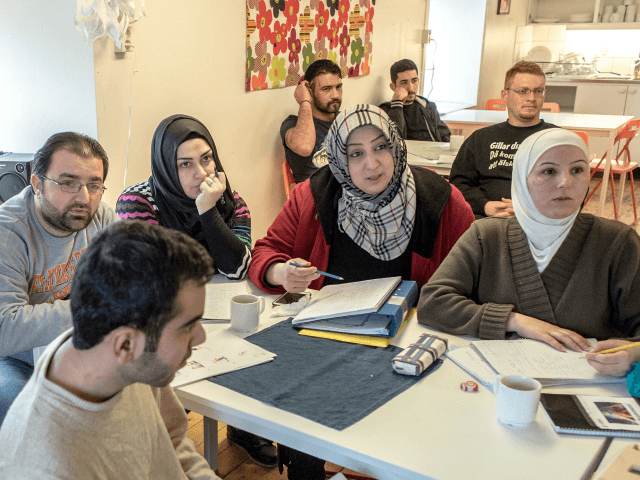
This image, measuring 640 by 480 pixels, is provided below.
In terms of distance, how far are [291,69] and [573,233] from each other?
269 cm

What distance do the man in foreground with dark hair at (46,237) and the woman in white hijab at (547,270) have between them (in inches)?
39.0

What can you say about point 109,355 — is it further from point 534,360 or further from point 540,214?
point 540,214

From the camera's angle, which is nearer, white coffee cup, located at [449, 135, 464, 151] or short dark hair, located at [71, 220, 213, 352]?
short dark hair, located at [71, 220, 213, 352]

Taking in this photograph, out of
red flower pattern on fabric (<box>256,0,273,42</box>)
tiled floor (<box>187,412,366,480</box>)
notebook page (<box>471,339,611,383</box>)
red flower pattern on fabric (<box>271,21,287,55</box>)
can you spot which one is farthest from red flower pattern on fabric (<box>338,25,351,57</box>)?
notebook page (<box>471,339,611,383</box>)

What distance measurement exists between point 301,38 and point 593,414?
326 centimetres

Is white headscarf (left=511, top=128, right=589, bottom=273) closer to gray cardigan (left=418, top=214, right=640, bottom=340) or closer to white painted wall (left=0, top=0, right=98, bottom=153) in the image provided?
gray cardigan (left=418, top=214, right=640, bottom=340)

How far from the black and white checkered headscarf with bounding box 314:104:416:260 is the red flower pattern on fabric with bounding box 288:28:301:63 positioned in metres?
2.09

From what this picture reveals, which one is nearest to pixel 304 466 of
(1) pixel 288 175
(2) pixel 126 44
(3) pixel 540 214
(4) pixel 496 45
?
(3) pixel 540 214

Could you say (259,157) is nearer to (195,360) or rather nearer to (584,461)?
(195,360)

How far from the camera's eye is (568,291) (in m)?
1.49

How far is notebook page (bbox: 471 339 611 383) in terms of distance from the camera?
1265mm

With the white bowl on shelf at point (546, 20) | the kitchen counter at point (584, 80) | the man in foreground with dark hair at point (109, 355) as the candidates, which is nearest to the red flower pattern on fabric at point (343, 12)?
the kitchen counter at point (584, 80)

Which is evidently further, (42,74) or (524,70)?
(524,70)

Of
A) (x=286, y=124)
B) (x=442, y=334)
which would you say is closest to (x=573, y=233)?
(x=442, y=334)
